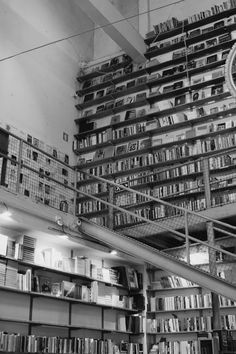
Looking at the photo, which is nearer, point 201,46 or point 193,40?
point 201,46

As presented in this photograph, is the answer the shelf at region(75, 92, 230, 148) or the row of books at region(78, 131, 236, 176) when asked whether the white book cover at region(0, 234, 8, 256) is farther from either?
the shelf at region(75, 92, 230, 148)

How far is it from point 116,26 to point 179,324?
562 centimetres

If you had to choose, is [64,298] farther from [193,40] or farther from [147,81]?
[193,40]

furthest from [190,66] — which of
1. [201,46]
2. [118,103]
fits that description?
[118,103]

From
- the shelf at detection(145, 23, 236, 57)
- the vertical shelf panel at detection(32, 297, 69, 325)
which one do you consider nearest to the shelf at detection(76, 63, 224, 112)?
the shelf at detection(145, 23, 236, 57)

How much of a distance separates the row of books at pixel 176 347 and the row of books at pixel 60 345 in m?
0.40

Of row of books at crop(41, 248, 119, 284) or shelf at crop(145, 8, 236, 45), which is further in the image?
shelf at crop(145, 8, 236, 45)

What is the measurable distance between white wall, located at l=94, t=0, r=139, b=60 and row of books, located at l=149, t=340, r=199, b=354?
619cm

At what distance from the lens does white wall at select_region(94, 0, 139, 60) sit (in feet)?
34.9

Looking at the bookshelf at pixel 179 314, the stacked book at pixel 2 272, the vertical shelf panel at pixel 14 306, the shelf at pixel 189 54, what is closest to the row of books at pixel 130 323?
the bookshelf at pixel 179 314

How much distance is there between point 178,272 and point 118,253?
2080 mm

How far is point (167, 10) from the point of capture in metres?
10.2

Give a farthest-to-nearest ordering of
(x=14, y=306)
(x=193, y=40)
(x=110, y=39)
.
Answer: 1. (x=110, y=39)
2. (x=193, y=40)
3. (x=14, y=306)

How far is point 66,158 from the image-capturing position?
9.45m
